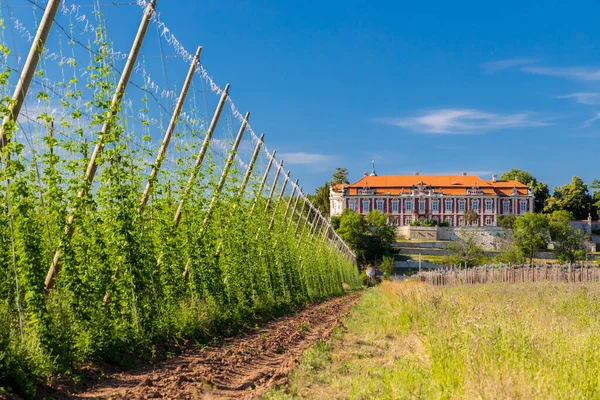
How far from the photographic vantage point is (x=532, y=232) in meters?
106

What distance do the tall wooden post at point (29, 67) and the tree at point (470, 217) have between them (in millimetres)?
122923

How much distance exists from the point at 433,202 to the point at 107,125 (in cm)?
12412

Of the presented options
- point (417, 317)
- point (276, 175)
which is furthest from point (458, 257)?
point (417, 317)

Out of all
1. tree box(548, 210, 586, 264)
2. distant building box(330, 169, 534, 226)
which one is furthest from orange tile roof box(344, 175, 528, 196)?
tree box(548, 210, 586, 264)

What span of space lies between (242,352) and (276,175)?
13.2 meters

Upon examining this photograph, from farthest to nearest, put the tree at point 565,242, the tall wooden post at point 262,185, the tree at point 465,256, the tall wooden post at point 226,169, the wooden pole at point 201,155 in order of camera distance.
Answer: the tree at point 565,242 < the tree at point 465,256 < the tall wooden post at point 262,185 < the tall wooden post at point 226,169 < the wooden pole at point 201,155

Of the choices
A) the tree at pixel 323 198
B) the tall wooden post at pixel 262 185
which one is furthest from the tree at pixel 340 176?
the tall wooden post at pixel 262 185

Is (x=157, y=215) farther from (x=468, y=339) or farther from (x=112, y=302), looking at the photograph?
(x=468, y=339)

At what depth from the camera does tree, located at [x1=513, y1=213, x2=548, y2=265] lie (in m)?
103

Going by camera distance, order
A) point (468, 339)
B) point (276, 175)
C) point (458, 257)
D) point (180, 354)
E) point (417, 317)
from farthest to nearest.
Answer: point (458, 257) < point (276, 175) < point (417, 317) < point (180, 354) < point (468, 339)

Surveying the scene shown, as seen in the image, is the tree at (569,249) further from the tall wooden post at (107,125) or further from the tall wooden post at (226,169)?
the tall wooden post at (107,125)

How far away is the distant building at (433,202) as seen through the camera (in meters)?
130

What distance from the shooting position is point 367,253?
9644 cm

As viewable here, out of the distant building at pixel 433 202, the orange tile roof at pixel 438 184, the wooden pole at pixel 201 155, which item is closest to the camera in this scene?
the wooden pole at pixel 201 155
